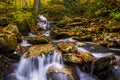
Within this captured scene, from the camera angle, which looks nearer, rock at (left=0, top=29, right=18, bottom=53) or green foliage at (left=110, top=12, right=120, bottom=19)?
rock at (left=0, top=29, right=18, bottom=53)

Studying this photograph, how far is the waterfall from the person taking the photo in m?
7.10

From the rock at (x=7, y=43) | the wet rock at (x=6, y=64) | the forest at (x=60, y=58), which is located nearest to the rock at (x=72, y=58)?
the forest at (x=60, y=58)

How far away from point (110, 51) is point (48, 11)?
46.4 feet

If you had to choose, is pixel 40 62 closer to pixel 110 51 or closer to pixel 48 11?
pixel 110 51

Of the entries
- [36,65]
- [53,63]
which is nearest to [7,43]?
[36,65]

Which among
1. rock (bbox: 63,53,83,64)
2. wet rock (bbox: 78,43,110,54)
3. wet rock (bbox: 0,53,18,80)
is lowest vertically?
wet rock (bbox: 0,53,18,80)

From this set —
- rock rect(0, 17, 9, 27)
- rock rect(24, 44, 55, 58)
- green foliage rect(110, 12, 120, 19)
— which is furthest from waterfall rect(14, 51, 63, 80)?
green foliage rect(110, 12, 120, 19)

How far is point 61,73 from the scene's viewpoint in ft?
21.7

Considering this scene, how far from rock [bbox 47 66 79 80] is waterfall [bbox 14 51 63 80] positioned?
0.29m

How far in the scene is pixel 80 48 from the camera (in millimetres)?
9039

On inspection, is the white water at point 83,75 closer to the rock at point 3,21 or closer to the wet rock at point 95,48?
the wet rock at point 95,48

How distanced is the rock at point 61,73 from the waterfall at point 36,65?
286 mm

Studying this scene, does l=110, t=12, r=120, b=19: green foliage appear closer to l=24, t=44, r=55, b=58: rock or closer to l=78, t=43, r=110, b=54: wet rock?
l=78, t=43, r=110, b=54: wet rock

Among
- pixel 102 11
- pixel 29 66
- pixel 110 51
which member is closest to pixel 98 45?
pixel 110 51
